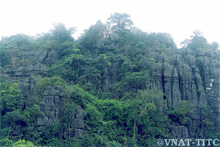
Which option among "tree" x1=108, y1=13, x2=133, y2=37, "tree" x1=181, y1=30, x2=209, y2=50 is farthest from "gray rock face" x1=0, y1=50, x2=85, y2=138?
"tree" x1=181, y1=30, x2=209, y2=50

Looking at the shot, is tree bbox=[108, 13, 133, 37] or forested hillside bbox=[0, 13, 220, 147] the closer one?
forested hillside bbox=[0, 13, 220, 147]

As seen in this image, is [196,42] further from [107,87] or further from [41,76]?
[41,76]

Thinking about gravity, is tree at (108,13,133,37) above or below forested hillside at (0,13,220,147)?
above

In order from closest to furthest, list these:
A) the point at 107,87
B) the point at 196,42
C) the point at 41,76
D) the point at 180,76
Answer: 1. the point at 41,76
2. the point at 107,87
3. the point at 180,76
4. the point at 196,42

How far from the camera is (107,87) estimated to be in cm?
2302

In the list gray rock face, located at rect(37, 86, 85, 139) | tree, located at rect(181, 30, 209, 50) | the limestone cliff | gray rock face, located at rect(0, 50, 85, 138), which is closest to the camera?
gray rock face, located at rect(37, 86, 85, 139)

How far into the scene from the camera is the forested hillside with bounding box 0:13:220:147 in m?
17.4

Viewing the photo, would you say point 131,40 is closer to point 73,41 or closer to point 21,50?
point 73,41

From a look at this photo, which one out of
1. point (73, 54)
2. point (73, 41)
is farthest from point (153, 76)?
point (73, 41)

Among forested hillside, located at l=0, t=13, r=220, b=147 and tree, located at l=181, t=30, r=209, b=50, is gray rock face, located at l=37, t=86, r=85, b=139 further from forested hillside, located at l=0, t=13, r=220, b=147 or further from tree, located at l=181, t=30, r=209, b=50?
tree, located at l=181, t=30, r=209, b=50

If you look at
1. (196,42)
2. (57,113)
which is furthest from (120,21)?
(57,113)

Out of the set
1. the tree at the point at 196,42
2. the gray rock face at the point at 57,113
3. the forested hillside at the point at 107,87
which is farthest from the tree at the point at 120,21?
the gray rock face at the point at 57,113

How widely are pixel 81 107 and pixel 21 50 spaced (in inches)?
376

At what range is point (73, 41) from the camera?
27.8m
